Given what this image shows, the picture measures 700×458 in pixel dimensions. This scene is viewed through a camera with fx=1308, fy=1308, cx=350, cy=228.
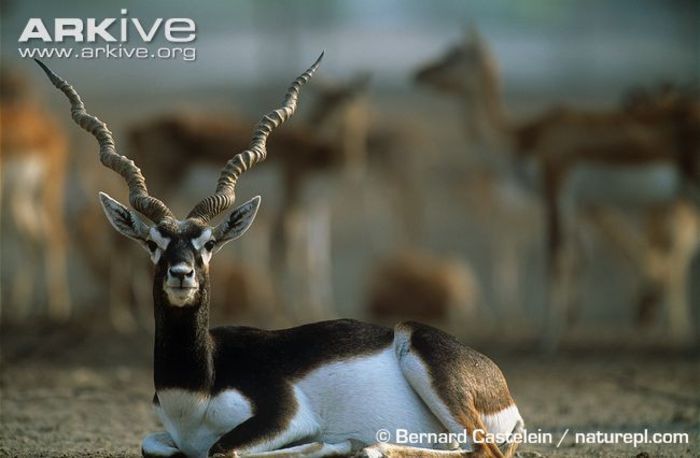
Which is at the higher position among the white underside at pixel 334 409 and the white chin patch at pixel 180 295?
the white chin patch at pixel 180 295

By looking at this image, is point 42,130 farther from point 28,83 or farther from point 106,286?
point 28,83

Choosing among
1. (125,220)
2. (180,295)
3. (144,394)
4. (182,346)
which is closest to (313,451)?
(182,346)

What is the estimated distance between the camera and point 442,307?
14.5m

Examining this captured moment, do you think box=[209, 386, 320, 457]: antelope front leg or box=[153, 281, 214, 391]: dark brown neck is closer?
box=[209, 386, 320, 457]: antelope front leg

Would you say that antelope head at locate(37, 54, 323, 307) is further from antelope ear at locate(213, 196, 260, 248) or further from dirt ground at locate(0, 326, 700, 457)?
dirt ground at locate(0, 326, 700, 457)

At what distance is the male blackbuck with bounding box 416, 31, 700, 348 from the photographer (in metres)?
12.4

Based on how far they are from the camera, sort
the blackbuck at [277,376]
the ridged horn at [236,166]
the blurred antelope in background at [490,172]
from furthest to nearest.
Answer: the blurred antelope in background at [490,172]
the ridged horn at [236,166]
the blackbuck at [277,376]

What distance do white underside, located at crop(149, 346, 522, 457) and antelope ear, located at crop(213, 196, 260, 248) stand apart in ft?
2.36

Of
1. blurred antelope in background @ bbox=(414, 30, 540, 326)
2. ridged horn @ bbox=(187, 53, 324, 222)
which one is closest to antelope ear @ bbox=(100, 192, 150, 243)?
ridged horn @ bbox=(187, 53, 324, 222)

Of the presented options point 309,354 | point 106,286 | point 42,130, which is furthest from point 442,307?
point 309,354

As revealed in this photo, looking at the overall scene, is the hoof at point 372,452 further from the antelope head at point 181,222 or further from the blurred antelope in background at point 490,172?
the blurred antelope in background at point 490,172

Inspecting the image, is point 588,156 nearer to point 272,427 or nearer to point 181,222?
point 181,222

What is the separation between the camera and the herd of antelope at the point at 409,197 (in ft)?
41.8

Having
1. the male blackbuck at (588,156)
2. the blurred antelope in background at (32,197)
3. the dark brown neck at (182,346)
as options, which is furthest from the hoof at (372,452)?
the blurred antelope in background at (32,197)
